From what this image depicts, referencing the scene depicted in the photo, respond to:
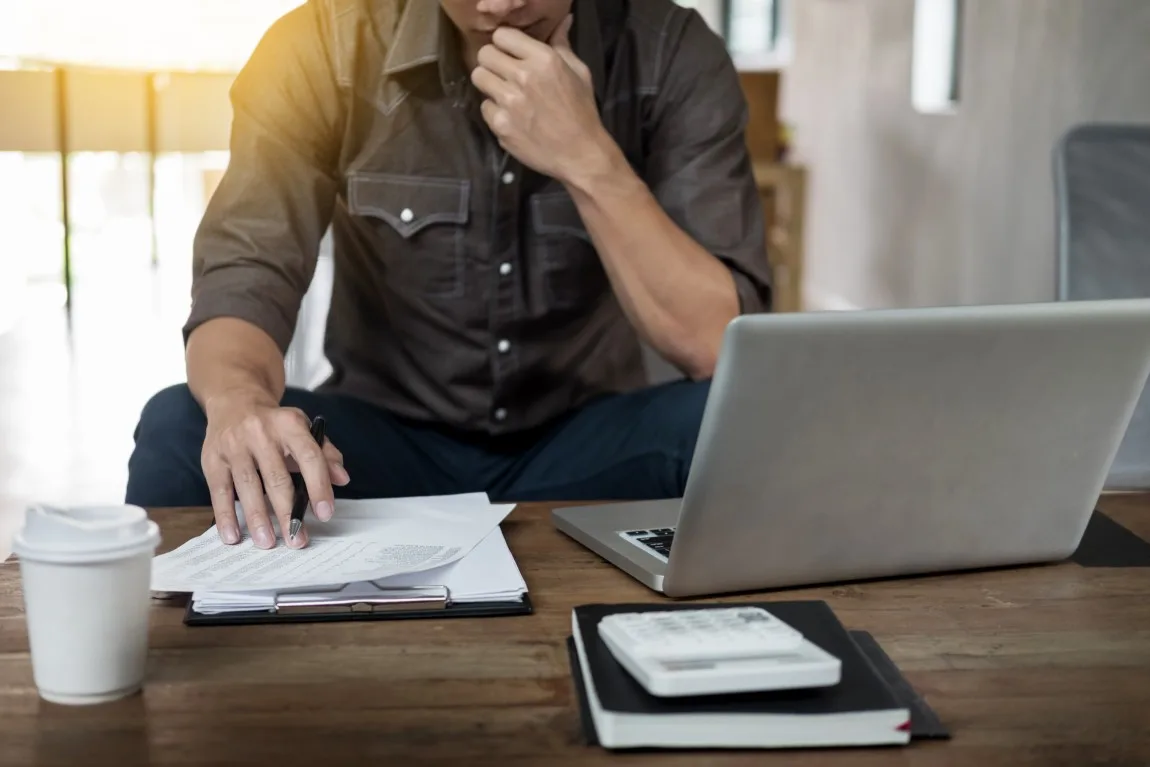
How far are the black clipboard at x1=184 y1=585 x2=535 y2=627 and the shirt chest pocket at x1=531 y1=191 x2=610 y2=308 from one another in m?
0.77

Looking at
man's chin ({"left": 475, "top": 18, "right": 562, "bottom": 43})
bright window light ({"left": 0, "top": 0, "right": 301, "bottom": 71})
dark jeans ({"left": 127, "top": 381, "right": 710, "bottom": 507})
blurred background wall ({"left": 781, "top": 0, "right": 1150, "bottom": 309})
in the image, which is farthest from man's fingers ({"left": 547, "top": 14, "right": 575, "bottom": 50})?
bright window light ({"left": 0, "top": 0, "right": 301, "bottom": 71})

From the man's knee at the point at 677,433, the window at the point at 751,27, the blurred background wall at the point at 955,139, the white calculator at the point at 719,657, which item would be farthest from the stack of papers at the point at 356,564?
the window at the point at 751,27

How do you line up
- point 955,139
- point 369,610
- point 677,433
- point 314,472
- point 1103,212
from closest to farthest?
point 369,610
point 314,472
point 677,433
point 1103,212
point 955,139

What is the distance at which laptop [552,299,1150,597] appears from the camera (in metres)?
0.81

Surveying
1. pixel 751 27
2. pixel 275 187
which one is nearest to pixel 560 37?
pixel 275 187

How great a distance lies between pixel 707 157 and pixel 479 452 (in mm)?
440

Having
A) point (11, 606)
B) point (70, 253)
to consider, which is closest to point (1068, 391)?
point (11, 606)

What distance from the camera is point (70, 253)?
212 inches

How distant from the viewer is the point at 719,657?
0.67 metres

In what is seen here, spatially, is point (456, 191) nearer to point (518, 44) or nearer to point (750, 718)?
point (518, 44)

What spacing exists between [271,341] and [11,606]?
49 cm

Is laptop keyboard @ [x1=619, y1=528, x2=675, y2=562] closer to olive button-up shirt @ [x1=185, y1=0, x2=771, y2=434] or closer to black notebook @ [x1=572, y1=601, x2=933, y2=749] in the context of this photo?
black notebook @ [x1=572, y1=601, x2=933, y2=749]

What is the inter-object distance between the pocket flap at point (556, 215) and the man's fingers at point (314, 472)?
65 cm

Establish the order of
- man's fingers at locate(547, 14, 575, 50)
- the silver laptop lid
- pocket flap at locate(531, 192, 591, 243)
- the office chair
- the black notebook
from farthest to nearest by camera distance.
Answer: the office chair → pocket flap at locate(531, 192, 591, 243) → man's fingers at locate(547, 14, 575, 50) → the silver laptop lid → the black notebook
